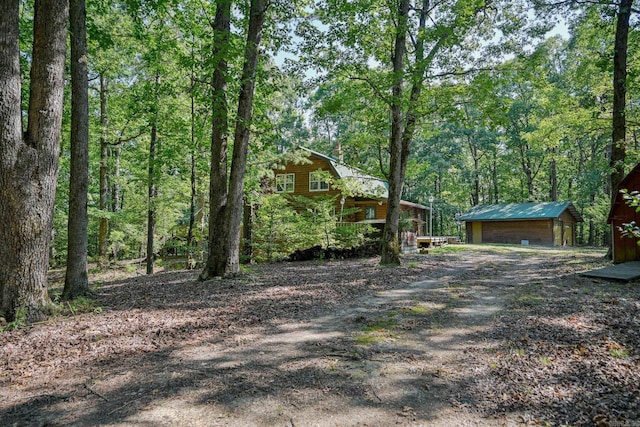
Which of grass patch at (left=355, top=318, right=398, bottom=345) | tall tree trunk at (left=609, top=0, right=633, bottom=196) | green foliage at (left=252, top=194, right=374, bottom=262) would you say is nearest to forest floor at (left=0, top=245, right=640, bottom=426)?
grass patch at (left=355, top=318, right=398, bottom=345)

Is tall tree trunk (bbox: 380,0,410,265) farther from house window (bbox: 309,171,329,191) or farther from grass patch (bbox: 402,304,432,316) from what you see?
house window (bbox: 309,171,329,191)

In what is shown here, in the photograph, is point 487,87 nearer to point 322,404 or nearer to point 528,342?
point 528,342

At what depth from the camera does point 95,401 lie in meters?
2.88

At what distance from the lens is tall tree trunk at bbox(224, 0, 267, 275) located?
8.70m

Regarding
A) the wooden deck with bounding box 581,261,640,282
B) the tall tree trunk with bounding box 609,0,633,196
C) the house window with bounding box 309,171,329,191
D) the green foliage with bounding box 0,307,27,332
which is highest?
the tall tree trunk with bounding box 609,0,633,196

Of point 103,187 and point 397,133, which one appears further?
point 103,187

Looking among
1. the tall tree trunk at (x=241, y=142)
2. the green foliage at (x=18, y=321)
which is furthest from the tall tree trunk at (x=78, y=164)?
the tall tree trunk at (x=241, y=142)

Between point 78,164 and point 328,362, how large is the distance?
628cm

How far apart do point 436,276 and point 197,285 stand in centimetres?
625

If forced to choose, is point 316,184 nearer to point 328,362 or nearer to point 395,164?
point 395,164

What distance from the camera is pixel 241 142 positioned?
28.8 feet

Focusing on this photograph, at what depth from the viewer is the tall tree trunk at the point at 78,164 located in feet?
22.1

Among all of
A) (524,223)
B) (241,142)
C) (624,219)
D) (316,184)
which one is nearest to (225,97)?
(241,142)

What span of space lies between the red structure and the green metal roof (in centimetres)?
2121
